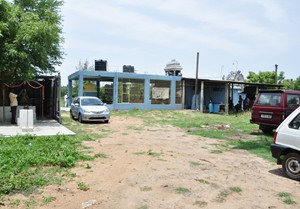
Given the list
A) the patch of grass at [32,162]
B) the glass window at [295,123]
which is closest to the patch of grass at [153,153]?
the patch of grass at [32,162]

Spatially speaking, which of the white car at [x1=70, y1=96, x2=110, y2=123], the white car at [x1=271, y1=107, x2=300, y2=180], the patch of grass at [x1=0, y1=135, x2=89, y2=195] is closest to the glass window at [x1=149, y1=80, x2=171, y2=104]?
the white car at [x1=70, y1=96, x2=110, y2=123]

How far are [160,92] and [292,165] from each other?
20.9 metres

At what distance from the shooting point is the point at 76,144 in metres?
9.13

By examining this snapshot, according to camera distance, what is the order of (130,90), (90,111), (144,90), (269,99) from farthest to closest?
1. (144,90)
2. (130,90)
3. (90,111)
4. (269,99)

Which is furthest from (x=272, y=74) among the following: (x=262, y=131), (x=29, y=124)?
(x=29, y=124)

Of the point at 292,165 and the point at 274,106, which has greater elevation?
the point at 274,106

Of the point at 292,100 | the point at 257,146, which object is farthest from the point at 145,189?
the point at 292,100

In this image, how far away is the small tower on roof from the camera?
1259 inches

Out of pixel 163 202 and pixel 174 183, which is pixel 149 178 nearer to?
A: pixel 174 183

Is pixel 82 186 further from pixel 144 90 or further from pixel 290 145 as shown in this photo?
pixel 144 90

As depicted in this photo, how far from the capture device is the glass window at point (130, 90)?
24578mm

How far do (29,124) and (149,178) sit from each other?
721 centimetres

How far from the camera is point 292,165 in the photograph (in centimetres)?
611

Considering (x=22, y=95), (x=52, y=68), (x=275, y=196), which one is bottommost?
(x=275, y=196)
